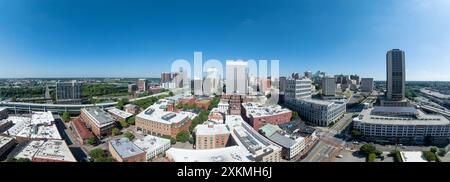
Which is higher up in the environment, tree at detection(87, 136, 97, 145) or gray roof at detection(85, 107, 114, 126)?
gray roof at detection(85, 107, 114, 126)

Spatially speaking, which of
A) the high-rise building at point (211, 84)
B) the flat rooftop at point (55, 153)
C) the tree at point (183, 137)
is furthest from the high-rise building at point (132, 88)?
the flat rooftop at point (55, 153)

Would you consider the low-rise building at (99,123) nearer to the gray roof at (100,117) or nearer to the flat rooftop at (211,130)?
the gray roof at (100,117)

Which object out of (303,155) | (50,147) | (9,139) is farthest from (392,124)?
(9,139)

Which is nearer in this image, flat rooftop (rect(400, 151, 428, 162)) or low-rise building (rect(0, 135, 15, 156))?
flat rooftop (rect(400, 151, 428, 162))

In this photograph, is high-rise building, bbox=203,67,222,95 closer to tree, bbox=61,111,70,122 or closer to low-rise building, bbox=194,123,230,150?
tree, bbox=61,111,70,122

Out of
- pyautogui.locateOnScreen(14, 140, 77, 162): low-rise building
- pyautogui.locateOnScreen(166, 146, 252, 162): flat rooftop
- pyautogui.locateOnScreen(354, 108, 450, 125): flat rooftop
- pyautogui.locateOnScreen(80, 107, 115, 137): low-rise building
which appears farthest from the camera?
pyautogui.locateOnScreen(80, 107, 115, 137): low-rise building

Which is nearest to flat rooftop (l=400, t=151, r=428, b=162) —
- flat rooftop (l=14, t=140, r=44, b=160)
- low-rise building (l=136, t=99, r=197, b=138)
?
low-rise building (l=136, t=99, r=197, b=138)
